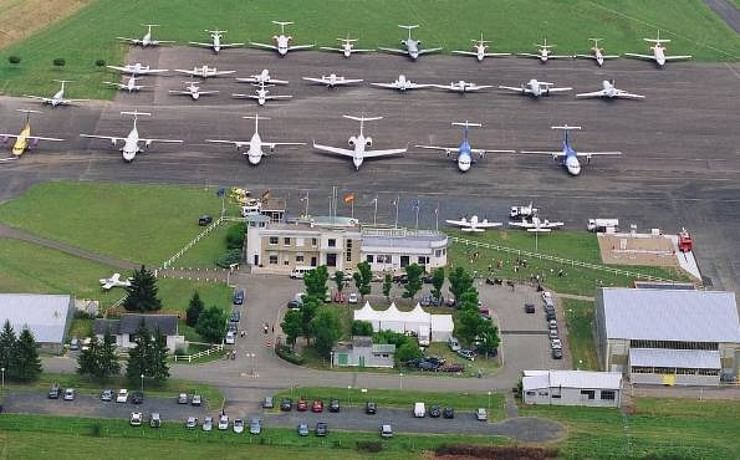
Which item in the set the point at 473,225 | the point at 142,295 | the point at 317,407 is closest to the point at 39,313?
the point at 142,295

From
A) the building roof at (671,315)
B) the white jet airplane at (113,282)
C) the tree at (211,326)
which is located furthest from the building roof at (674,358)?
the white jet airplane at (113,282)

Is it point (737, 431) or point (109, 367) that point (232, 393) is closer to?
point (109, 367)

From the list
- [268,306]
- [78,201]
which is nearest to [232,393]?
[268,306]

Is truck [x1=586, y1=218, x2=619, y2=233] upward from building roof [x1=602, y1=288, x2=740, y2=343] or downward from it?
upward

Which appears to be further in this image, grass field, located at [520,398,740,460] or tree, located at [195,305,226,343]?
tree, located at [195,305,226,343]

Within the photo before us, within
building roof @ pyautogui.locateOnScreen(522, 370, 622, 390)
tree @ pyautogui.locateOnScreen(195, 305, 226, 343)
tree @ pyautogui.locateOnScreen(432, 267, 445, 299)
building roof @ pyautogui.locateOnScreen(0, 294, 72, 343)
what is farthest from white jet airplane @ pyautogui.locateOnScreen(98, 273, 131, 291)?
building roof @ pyautogui.locateOnScreen(522, 370, 622, 390)

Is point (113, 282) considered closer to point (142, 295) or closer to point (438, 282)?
point (142, 295)

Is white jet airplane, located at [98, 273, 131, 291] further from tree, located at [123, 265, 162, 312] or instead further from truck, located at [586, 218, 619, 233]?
truck, located at [586, 218, 619, 233]
